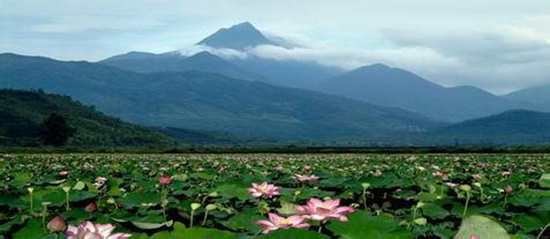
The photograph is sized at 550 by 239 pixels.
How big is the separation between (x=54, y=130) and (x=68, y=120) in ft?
156

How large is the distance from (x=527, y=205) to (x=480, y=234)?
2117 millimetres

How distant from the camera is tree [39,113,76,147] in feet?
331

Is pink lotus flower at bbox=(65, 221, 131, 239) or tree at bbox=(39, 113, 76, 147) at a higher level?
tree at bbox=(39, 113, 76, 147)

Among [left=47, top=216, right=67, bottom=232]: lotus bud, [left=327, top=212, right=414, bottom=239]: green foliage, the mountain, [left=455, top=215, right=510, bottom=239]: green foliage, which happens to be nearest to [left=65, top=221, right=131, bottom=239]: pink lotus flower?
[left=47, top=216, right=67, bottom=232]: lotus bud

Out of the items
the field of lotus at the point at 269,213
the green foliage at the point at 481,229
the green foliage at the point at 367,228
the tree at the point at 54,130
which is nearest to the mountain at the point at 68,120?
the tree at the point at 54,130

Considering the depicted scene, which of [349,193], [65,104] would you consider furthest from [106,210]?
[65,104]

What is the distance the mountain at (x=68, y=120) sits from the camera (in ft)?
446

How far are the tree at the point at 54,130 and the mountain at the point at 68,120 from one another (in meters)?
19.3

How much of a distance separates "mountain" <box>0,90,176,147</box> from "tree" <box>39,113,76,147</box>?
19297 millimetres

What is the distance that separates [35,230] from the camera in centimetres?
329

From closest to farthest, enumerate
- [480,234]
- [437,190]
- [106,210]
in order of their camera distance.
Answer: [480,234]
[106,210]
[437,190]

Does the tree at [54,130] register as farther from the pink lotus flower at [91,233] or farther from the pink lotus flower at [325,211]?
the pink lotus flower at [91,233]

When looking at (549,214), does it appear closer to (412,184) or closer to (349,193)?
(349,193)

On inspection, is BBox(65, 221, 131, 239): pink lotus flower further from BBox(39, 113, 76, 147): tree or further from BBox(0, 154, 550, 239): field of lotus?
BBox(39, 113, 76, 147): tree
